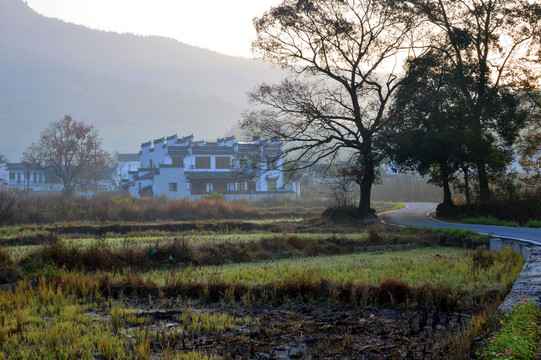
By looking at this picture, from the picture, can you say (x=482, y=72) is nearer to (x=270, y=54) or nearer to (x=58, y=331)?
(x=270, y=54)

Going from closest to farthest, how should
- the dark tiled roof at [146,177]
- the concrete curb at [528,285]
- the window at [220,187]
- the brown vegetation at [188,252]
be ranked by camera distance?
the concrete curb at [528,285], the brown vegetation at [188,252], the dark tiled roof at [146,177], the window at [220,187]

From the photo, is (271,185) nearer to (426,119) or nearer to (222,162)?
(222,162)

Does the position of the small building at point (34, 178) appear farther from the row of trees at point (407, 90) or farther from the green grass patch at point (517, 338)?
the green grass patch at point (517, 338)

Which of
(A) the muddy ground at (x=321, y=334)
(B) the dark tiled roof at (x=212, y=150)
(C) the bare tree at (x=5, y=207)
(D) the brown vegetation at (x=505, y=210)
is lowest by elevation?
(A) the muddy ground at (x=321, y=334)

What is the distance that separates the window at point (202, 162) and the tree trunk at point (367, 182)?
38.1m

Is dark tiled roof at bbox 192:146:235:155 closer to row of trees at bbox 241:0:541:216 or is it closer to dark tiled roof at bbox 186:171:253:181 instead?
dark tiled roof at bbox 186:171:253:181

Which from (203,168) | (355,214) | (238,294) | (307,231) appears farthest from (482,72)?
(203,168)

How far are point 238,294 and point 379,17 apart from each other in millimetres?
23766

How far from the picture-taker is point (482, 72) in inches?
1245

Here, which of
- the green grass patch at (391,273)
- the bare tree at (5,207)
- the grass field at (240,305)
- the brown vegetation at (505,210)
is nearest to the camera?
the grass field at (240,305)

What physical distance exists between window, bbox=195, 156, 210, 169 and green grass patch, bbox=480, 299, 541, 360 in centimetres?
6179

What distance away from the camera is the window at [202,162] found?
67188 mm

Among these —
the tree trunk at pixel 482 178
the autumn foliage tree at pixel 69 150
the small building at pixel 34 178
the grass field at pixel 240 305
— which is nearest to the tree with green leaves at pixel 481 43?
the tree trunk at pixel 482 178

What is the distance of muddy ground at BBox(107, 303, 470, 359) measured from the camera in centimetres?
638
